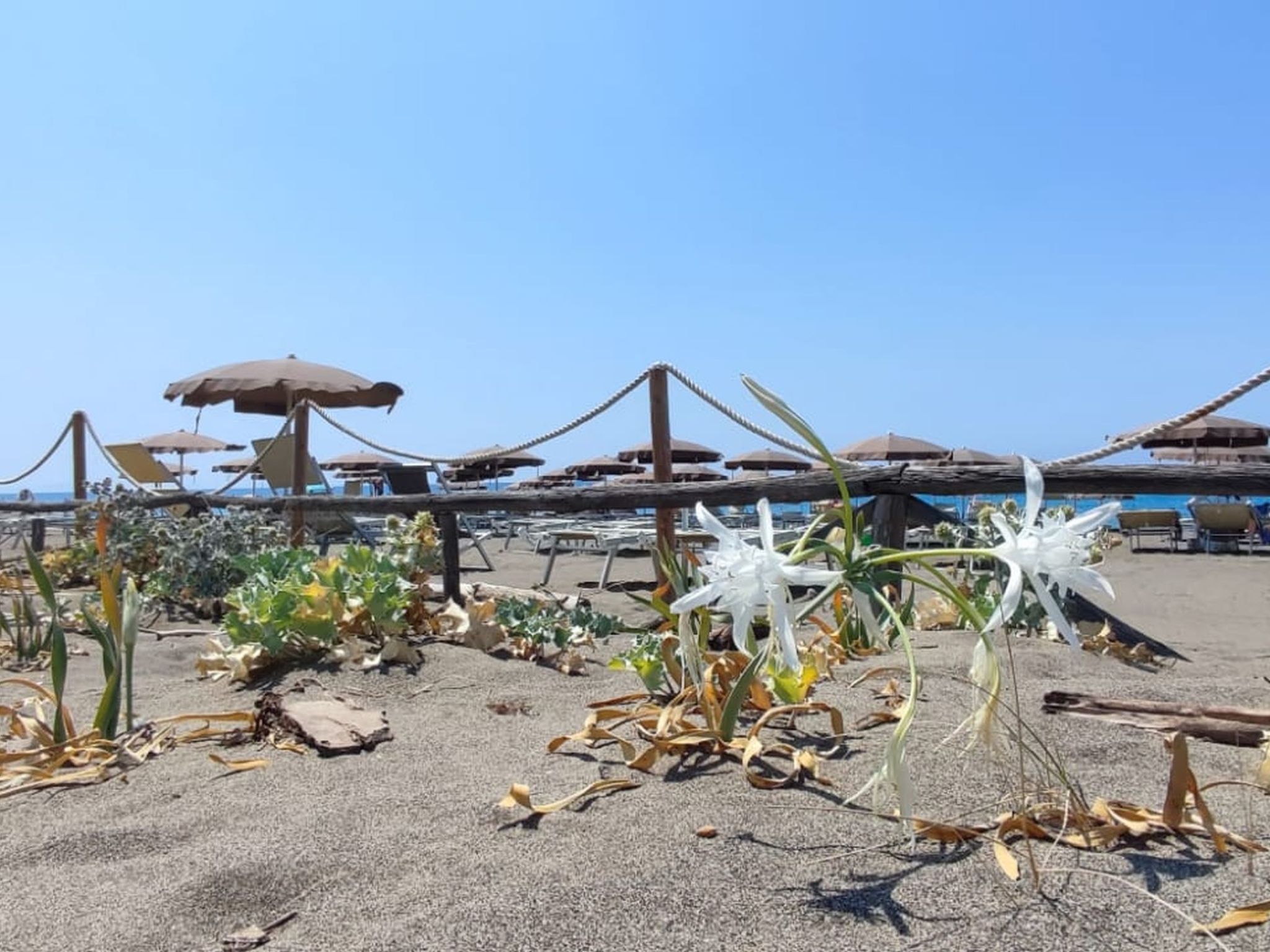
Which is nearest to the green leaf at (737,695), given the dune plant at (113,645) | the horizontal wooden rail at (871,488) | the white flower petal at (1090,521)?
the white flower petal at (1090,521)

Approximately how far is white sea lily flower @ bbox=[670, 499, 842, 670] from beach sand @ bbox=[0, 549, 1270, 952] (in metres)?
0.40

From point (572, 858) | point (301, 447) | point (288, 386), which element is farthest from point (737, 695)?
point (288, 386)

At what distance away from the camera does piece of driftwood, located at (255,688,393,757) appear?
219 cm

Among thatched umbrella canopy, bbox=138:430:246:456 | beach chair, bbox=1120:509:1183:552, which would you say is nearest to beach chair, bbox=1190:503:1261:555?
beach chair, bbox=1120:509:1183:552

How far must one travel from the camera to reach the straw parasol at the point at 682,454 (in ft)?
74.5

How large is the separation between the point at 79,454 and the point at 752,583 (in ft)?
30.9

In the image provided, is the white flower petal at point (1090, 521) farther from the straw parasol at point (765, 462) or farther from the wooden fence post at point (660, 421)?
the straw parasol at point (765, 462)

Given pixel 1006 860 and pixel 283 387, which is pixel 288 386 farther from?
pixel 1006 860

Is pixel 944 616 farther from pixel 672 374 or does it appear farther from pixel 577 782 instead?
pixel 577 782

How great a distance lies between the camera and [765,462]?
2331 cm

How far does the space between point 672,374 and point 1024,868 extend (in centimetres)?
391

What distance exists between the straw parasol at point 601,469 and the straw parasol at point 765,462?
8.83 ft

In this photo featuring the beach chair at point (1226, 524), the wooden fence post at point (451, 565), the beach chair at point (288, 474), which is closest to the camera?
the wooden fence post at point (451, 565)

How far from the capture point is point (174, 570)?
16.3 ft
